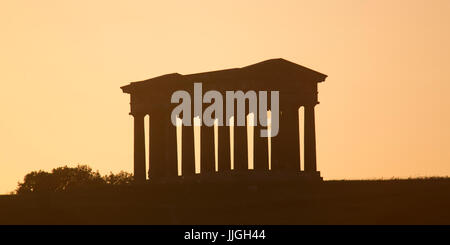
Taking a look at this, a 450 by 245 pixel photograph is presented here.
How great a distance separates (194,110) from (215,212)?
38.7 m

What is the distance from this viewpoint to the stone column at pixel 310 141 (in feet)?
512

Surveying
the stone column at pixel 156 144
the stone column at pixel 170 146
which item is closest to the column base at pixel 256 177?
the stone column at pixel 170 146

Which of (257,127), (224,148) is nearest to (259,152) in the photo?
(257,127)

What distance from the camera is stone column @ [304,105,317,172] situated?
156 m

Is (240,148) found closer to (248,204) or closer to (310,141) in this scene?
(310,141)

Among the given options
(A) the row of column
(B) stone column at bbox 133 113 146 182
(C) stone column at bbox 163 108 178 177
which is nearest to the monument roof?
(A) the row of column

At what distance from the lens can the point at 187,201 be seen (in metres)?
132

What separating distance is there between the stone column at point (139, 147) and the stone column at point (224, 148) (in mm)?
14192

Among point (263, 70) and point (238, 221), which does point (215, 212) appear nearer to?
point (238, 221)

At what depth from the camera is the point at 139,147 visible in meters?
167

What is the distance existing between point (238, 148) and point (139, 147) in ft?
59.1
